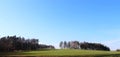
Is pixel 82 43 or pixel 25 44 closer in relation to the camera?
pixel 25 44

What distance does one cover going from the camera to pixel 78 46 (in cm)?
Answer: 16700

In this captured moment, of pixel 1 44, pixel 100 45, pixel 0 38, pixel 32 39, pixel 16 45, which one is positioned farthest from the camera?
pixel 32 39

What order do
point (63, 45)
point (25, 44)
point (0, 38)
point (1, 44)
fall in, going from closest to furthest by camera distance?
point (1, 44) → point (0, 38) → point (25, 44) → point (63, 45)

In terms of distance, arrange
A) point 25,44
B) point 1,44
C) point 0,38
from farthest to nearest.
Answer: point 25,44 → point 0,38 → point 1,44

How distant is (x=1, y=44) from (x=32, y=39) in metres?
62.0

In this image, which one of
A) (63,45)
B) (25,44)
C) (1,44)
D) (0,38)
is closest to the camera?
(1,44)

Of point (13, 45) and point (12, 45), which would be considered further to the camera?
point (13, 45)

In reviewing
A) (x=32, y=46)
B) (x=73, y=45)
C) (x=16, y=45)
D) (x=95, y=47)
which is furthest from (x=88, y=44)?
(x=16, y=45)

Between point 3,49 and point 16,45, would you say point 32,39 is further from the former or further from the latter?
point 3,49

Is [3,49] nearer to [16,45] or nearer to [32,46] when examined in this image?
[16,45]

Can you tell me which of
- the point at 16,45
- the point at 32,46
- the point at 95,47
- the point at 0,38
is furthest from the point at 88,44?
the point at 0,38

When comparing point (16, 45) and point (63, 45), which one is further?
point (63, 45)

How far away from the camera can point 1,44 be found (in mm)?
105125

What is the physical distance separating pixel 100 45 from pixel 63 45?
48652 millimetres
